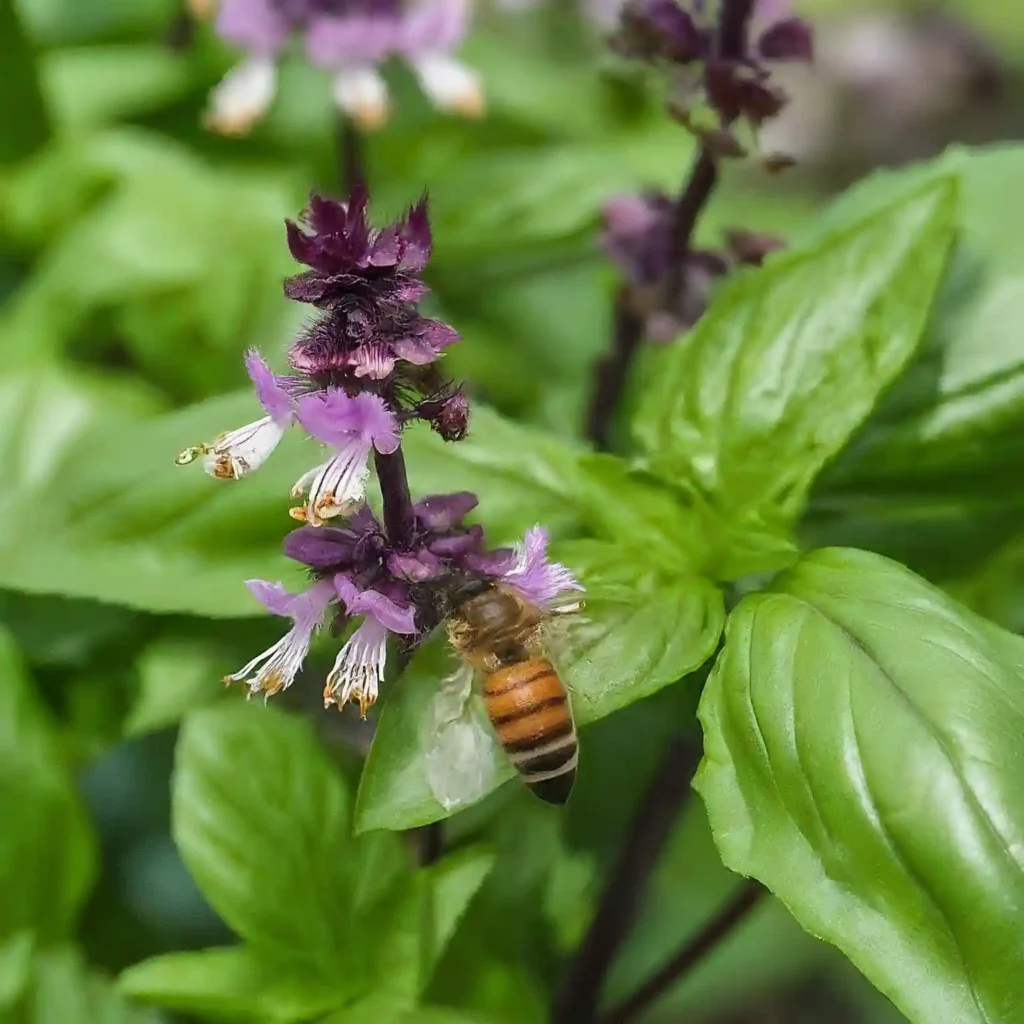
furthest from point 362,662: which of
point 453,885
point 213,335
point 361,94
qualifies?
point 361,94

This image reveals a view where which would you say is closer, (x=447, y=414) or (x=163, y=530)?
(x=447, y=414)

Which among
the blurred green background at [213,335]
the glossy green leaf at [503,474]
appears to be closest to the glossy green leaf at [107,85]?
the blurred green background at [213,335]

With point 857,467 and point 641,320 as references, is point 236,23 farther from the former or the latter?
point 857,467

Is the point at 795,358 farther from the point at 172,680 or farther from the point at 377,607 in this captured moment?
the point at 172,680

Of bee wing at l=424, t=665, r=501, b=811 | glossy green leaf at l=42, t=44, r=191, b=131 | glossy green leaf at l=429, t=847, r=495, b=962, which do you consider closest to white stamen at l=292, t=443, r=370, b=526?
bee wing at l=424, t=665, r=501, b=811

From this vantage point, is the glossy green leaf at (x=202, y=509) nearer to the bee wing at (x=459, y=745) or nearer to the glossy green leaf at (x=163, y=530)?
the glossy green leaf at (x=163, y=530)

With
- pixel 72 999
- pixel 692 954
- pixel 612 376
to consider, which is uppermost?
pixel 612 376

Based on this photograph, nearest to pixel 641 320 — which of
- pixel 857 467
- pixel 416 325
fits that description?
pixel 857 467
